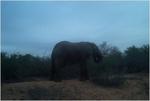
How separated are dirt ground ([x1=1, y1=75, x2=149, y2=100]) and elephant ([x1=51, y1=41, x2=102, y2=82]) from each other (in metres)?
0.52

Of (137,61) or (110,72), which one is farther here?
(137,61)

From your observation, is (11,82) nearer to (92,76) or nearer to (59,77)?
(59,77)

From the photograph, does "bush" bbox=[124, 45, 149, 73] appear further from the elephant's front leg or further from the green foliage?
the elephant's front leg

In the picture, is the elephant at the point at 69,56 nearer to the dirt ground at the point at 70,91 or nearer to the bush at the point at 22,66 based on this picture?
the dirt ground at the point at 70,91

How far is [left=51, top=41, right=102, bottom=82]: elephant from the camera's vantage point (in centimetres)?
1391

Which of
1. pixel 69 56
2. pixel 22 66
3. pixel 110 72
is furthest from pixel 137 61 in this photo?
pixel 22 66

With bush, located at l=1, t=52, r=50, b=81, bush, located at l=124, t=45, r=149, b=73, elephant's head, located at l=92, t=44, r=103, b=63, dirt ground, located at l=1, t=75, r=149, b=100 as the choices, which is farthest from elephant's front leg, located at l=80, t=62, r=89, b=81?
bush, located at l=124, t=45, r=149, b=73

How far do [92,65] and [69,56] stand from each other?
8.04 feet

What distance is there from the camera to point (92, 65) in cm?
1641

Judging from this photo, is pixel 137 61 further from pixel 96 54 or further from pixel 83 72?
pixel 83 72

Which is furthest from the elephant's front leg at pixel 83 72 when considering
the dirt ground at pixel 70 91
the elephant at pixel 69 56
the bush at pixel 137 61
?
the bush at pixel 137 61

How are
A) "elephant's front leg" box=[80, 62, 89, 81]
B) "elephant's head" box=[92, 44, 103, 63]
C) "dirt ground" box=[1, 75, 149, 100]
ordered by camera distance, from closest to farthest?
"dirt ground" box=[1, 75, 149, 100], "elephant's front leg" box=[80, 62, 89, 81], "elephant's head" box=[92, 44, 103, 63]

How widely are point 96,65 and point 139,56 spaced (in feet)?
10.5

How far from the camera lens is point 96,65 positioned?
16422mm
